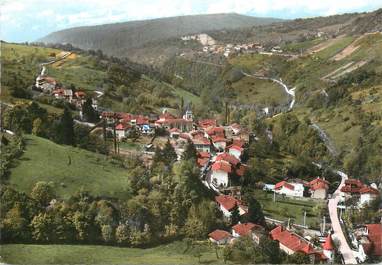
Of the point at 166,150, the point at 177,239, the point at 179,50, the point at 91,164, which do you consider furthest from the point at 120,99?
the point at 179,50

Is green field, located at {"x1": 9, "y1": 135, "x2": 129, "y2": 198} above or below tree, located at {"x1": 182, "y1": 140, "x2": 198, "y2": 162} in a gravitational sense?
above

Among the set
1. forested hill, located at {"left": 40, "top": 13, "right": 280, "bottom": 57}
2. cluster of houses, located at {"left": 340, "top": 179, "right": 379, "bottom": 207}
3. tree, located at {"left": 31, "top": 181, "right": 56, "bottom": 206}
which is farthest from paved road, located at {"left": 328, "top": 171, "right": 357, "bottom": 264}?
forested hill, located at {"left": 40, "top": 13, "right": 280, "bottom": 57}

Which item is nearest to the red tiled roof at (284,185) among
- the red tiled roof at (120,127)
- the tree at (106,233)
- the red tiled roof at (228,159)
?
the red tiled roof at (228,159)

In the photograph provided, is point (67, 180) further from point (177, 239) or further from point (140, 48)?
point (140, 48)

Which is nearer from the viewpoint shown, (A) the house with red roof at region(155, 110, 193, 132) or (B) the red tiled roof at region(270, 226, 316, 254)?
(B) the red tiled roof at region(270, 226, 316, 254)

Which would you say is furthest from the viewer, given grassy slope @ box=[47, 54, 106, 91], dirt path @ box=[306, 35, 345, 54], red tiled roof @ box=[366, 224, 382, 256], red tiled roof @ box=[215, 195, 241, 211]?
dirt path @ box=[306, 35, 345, 54]

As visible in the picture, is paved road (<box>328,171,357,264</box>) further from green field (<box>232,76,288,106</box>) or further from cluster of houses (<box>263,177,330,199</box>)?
green field (<box>232,76,288,106</box>)
